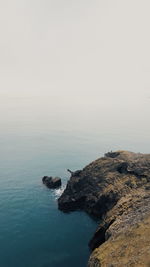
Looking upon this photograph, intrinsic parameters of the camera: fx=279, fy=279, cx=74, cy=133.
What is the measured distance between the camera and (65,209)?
304 ft

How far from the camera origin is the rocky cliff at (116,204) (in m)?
52.5

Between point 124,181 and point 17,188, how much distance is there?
42.4 metres

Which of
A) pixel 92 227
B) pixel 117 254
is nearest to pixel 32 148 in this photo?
pixel 92 227

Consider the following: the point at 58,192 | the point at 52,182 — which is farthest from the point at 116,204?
the point at 52,182

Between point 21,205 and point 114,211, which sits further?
point 21,205

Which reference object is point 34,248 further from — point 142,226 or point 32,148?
point 32,148

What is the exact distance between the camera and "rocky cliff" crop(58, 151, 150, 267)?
52469 millimetres

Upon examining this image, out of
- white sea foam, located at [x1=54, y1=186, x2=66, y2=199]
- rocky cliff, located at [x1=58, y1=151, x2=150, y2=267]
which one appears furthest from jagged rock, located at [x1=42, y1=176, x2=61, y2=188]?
rocky cliff, located at [x1=58, y1=151, x2=150, y2=267]

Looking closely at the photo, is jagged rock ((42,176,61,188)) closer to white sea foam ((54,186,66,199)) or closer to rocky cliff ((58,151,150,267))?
white sea foam ((54,186,66,199))

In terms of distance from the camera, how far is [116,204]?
8056 centimetres

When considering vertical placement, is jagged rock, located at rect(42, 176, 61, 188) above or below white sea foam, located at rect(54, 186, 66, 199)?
above

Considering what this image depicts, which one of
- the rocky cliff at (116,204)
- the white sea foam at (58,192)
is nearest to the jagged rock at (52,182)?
the white sea foam at (58,192)

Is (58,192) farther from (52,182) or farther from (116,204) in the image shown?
(116,204)

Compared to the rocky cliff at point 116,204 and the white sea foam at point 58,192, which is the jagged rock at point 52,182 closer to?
the white sea foam at point 58,192
